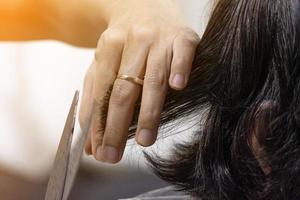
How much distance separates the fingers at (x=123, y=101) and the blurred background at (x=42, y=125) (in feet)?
0.74

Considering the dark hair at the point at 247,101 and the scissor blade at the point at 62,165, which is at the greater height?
the dark hair at the point at 247,101

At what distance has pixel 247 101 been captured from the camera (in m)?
0.64

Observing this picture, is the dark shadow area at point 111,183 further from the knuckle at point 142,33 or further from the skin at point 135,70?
the knuckle at point 142,33

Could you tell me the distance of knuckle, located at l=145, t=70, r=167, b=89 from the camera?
69cm

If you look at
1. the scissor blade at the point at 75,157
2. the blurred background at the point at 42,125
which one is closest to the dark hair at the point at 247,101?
the scissor blade at the point at 75,157

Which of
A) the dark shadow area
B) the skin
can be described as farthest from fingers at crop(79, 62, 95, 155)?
the dark shadow area

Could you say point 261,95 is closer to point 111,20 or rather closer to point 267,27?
point 267,27

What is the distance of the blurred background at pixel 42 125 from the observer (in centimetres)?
102

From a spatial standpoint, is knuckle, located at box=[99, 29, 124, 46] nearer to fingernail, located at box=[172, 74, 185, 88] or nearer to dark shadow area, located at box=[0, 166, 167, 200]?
fingernail, located at box=[172, 74, 185, 88]

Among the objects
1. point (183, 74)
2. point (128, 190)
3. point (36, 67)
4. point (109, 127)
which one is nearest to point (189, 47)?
point (183, 74)

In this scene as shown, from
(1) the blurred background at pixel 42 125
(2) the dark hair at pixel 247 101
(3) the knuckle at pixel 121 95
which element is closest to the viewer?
(2) the dark hair at pixel 247 101

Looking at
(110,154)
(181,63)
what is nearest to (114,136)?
(110,154)

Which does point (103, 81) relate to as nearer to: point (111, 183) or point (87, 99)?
→ point (87, 99)

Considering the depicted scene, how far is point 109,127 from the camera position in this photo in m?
0.72
